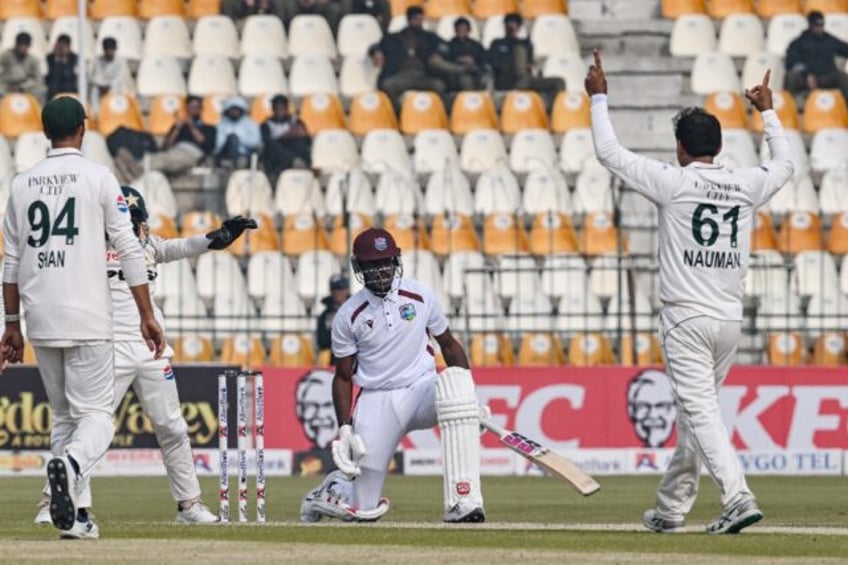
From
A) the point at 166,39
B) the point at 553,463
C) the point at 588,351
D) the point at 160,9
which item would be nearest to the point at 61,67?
the point at 166,39

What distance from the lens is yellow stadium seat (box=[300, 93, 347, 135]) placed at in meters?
26.7

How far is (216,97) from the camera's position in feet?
89.2

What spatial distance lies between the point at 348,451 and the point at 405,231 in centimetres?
1125

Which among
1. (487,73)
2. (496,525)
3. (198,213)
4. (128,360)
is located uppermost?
(487,73)

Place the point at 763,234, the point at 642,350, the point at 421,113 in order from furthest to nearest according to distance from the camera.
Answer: the point at 421,113
the point at 763,234
the point at 642,350

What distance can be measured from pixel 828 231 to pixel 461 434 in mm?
12587

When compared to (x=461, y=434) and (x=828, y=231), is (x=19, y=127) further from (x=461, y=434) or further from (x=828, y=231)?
(x=461, y=434)

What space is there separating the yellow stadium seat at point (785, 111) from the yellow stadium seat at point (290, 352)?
640cm

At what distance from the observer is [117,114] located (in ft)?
88.3

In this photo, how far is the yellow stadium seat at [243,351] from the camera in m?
23.5

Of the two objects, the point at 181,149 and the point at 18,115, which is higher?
the point at 18,115

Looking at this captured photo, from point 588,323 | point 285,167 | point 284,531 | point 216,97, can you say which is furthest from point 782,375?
point 284,531

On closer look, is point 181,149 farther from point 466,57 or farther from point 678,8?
point 678,8

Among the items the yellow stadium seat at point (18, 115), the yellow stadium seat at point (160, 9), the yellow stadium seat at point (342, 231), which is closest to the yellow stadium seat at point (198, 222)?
the yellow stadium seat at point (342, 231)
